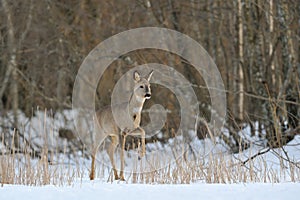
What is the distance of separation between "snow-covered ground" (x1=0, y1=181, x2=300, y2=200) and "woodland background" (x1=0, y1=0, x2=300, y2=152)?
5.91 meters

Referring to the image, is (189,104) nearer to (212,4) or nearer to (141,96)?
(212,4)

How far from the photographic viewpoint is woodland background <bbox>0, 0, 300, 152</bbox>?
1284 centimetres

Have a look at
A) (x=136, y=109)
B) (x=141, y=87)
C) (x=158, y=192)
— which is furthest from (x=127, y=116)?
(x=158, y=192)

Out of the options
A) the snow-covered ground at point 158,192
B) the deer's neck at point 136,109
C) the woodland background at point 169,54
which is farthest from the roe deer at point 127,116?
the woodland background at point 169,54

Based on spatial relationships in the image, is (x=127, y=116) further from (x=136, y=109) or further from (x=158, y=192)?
(x=158, y=192)

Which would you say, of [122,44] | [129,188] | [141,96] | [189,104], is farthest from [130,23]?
[129,188]

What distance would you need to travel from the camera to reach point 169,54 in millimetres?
13648

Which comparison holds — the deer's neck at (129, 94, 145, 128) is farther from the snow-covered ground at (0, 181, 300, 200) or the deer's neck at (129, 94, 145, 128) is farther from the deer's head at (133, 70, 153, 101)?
the snow-covered ground at (0, 181, 300, 200)

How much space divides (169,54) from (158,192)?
7.81 meters

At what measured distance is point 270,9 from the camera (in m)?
12.8

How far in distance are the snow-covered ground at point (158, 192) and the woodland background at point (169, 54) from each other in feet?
19.4

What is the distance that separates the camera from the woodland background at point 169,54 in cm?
1284

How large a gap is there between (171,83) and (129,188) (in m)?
7.24

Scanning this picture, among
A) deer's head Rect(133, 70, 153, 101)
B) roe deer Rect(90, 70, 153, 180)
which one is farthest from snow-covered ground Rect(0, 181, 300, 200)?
deer's head Rect(133, 70, 153, 101)
